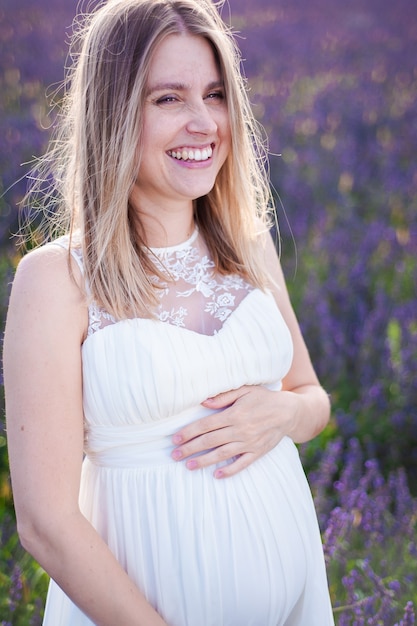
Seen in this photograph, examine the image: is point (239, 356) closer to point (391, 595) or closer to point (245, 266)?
point (245, 266)

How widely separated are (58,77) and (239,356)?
188 inches

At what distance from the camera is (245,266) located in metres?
2.12

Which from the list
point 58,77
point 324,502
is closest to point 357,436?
point 324,502

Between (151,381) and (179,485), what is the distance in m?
0.25

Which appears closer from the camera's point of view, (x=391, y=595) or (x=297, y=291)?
(x=391, y=595)

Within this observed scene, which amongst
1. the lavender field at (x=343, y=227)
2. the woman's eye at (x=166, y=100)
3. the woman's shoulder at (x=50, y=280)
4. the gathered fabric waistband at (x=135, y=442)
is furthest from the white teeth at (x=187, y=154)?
the lavender field at (x=343, y=227)

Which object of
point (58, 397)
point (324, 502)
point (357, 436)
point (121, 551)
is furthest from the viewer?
point (357, 436)

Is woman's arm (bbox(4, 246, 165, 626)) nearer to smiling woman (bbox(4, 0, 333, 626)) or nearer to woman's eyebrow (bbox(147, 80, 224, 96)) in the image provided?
smiling woman (bbox(4, 0, 333, 626))

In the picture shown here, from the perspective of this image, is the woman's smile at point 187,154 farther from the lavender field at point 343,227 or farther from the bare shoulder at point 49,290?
the lavender field at point 343,227

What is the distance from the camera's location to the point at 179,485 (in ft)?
5.96

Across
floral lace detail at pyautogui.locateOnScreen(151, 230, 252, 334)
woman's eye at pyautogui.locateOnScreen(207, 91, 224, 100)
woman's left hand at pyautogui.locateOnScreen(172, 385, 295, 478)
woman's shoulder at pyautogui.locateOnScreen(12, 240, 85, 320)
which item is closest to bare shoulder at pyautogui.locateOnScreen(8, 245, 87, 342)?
woman's shoulder at pyautogui.locateOnScreen(12, 240, 85, 320)

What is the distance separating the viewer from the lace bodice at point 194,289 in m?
1.91

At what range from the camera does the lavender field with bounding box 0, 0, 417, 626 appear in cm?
267

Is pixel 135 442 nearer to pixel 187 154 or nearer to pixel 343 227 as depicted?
pixel 187 154
